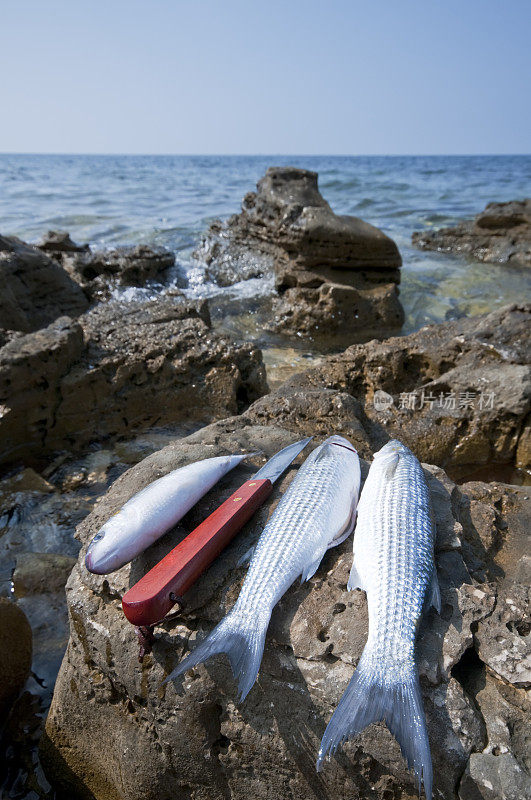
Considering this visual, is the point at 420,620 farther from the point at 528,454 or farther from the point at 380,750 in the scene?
the point at 528,454

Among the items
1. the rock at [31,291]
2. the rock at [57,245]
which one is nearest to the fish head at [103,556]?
the rock at [31,291]

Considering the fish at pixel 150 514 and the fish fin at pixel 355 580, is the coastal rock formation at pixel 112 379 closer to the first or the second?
the fish at pixel 150 514

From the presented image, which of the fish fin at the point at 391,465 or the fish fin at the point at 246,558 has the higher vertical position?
the fish fin at the point at 391,465

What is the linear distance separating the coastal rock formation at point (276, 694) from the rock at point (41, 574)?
1.06 m

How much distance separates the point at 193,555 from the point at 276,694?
579 mm

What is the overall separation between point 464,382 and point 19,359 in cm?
386

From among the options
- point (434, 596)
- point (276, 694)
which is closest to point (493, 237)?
point (434, 596)

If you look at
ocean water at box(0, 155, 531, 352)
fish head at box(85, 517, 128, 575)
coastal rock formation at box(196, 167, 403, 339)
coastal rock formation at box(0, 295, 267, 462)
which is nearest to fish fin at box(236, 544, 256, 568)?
fish head at box(85, 517, 128, 575)

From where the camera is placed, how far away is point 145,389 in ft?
17.7

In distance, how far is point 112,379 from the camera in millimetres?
5281

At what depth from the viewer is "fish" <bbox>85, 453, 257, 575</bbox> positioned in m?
2.08

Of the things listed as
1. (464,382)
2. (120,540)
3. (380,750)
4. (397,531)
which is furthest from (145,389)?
(380,750)

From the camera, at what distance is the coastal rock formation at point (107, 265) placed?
991 centimetres

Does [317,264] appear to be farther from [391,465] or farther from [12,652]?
[12,652]
